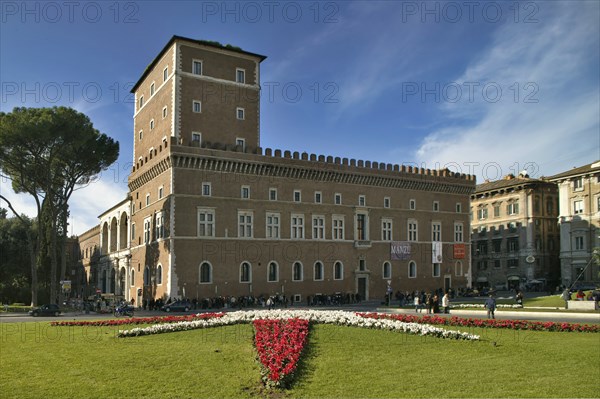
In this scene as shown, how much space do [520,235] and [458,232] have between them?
38.0ft

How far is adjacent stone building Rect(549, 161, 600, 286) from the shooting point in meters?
57.1

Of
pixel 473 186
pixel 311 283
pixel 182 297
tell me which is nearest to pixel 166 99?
pixel 182 297

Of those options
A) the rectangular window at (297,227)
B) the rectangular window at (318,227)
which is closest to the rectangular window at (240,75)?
the rectangular window at (297,227)

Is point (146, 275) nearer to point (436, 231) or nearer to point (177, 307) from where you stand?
point (177, 307)

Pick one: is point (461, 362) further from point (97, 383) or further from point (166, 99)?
point (166, 99)

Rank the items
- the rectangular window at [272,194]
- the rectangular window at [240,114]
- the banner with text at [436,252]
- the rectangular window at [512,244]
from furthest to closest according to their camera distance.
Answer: the rectangular window at [512,244]
the banner with text at [436,252]
the rectangular window at [240,114]
the rectangular window at [272,194]

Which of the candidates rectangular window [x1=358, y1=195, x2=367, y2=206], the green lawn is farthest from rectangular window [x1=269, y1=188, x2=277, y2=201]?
the green lawn

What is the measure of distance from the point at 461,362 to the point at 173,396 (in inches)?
309

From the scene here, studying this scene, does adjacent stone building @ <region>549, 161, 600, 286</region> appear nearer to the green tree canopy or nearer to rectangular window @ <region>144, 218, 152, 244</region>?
rectangular window @ <region>144, 218, 152, 244</region>

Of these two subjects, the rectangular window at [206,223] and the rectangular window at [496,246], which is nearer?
the rectangular window at [206,223]

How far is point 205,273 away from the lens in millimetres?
44531

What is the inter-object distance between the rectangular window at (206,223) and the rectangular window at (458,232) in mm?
28538

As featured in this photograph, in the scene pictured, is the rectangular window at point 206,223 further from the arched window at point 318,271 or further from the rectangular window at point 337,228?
the rectangular window at point 337,228

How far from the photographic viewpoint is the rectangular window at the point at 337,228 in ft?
171
